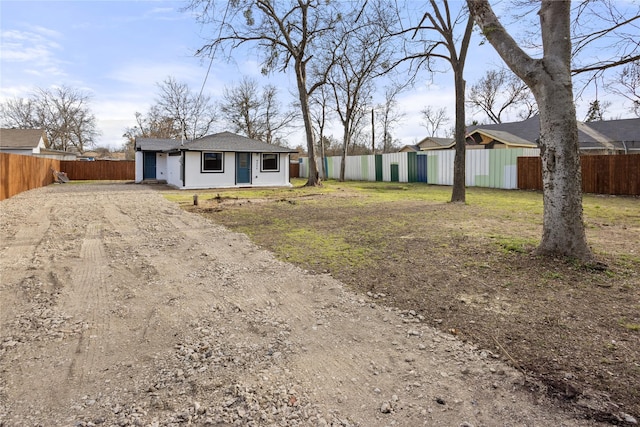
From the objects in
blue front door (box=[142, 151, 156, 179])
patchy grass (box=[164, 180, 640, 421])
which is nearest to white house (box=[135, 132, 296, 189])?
blue front door (box=[142, 151, 156, 179])

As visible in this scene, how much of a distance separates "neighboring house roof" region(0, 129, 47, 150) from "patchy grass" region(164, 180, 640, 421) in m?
30.3

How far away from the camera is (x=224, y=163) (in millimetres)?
20156

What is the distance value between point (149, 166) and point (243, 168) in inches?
312

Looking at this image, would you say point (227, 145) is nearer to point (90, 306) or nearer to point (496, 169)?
point (496, 169)

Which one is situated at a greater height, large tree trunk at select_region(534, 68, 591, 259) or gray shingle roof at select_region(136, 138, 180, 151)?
gray shingle roof at select_region(136, 138, 180, 151)

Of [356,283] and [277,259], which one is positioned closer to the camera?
[356,283]

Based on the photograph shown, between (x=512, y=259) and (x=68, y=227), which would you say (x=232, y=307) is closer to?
(x=512, y=259)

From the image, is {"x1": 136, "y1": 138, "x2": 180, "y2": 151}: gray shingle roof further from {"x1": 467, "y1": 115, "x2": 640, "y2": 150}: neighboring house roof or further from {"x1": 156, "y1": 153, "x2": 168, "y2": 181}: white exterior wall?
{"x1": 467, "y1": 115, "x2": 640, "y2": 150}: neighboring house roof

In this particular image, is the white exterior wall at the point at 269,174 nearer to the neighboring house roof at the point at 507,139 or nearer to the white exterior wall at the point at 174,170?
the white exterior wall at the point at 174,170

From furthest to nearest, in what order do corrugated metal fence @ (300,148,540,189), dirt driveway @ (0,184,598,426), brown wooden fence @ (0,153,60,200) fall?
1. corrugated metal fence @ (300,148,540,189)
2. brown wooden fence @ (0,153,60,200)
3. dirt driveway @ (0,184,598,426)

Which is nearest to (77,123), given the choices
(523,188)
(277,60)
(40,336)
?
(277,60)

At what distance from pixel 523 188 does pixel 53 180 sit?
26692mm

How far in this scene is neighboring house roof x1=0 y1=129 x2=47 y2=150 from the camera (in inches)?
1181

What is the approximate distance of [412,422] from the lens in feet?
6.47
